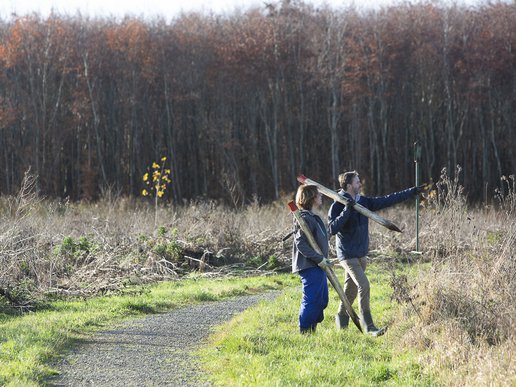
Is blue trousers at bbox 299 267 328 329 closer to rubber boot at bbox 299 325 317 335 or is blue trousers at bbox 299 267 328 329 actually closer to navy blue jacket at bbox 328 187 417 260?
rubber boot at bbox 299 325 317 335

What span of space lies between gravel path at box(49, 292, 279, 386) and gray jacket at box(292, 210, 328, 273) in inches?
65.0

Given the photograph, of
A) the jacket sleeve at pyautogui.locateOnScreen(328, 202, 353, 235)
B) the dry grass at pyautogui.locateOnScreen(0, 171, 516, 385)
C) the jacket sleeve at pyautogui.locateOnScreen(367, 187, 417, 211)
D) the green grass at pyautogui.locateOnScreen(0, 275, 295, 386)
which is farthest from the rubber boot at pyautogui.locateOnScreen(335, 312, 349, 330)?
the green grass at pyautogui.locateOnScreen(0, 275, 295, 386)

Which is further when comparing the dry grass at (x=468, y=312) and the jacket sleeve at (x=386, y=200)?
the jacket sleeve at (x=386, y=200)

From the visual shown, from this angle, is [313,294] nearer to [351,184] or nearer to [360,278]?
[360,278]

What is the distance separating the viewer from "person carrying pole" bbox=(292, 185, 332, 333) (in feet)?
32.6

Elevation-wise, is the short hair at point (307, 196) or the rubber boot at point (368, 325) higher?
the short hair at point (307, 196)

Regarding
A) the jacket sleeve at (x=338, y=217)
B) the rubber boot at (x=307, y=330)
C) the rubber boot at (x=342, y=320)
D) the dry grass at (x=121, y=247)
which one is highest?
the jacket sleeve at (x=338, y=217)

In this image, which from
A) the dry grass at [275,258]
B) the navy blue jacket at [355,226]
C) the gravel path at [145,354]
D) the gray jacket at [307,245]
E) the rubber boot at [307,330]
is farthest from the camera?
the navy blue jacket at [355,226]

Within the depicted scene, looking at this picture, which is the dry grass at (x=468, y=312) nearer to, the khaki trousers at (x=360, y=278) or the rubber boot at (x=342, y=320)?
the khaki trousers at (x=360, y=278)

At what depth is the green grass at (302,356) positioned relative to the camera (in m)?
7.96

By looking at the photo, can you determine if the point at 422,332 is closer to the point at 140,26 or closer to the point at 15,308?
the point at 15,308

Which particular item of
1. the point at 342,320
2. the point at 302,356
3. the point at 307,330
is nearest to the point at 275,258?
the point at 342,320

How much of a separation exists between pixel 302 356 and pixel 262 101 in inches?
1420

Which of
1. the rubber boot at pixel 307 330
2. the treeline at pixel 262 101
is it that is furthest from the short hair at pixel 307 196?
the treeline at pixel 262 101
